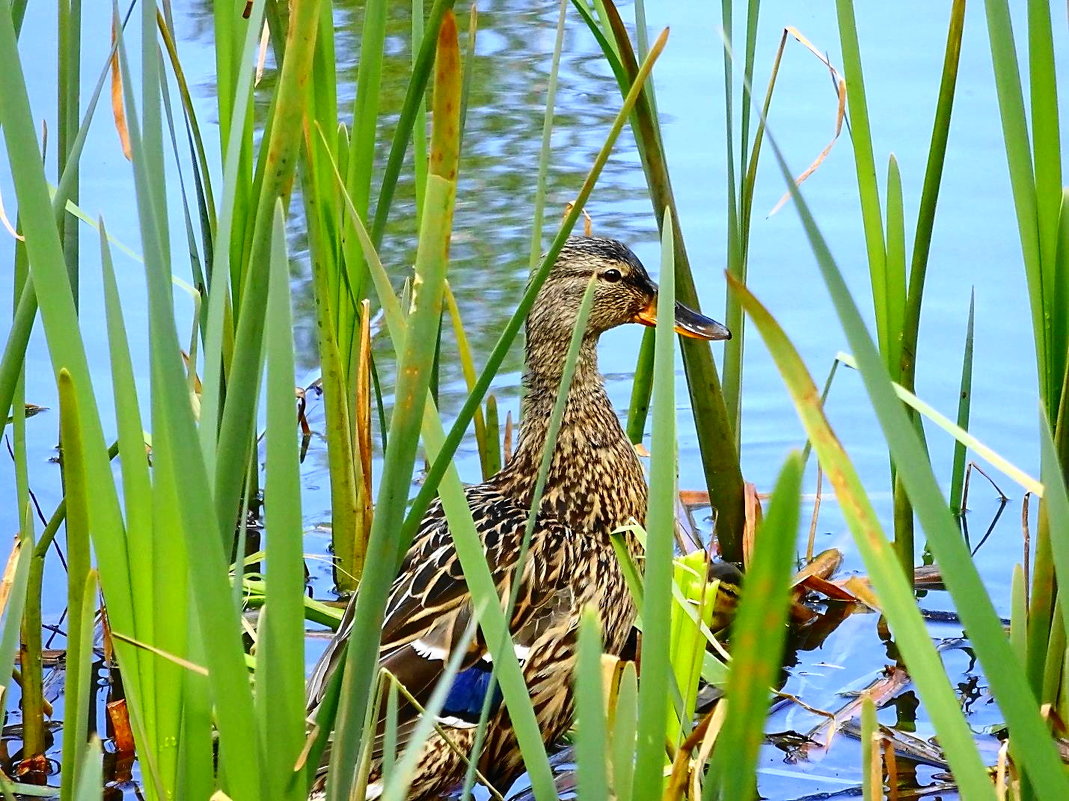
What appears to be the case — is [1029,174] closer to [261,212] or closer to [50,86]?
[261,212]

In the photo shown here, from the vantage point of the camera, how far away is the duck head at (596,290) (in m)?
3.21

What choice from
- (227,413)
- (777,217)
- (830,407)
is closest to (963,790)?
(227,413)

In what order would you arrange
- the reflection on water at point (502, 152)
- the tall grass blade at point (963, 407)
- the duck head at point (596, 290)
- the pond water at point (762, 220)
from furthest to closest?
1. the reflection on water at point (502, 152)
2. the pond water at point (762, 220)
3. the duck head at point (596, 290)
4. the tall grass blade at point (963, 407)

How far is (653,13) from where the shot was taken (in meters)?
5.36

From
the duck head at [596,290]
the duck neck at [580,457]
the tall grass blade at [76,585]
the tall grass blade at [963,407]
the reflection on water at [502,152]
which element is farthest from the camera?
the reflection on water at [502,152]

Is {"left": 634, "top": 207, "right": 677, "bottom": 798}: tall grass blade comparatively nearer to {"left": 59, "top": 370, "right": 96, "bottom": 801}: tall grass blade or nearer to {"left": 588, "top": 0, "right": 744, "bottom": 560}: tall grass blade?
{"left": 59, "top": 370, "right": 96, "bottom": 801}: tall grass blade

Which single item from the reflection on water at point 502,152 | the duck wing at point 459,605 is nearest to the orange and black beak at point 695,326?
the duck wing at point 459,605

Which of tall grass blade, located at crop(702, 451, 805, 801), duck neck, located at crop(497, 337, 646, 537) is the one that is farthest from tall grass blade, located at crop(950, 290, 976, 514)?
tall grass blade, located at crop(702, 451, 805, 801)

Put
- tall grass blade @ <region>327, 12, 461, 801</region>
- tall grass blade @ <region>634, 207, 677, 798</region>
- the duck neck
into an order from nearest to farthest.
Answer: tall grass blade @ <region>327, 12, 461, 801</region> < tall grass blade @ <region>634, 207, 677, 798</region> < the duck neck

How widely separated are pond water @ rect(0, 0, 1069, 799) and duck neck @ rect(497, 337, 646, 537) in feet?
1.67

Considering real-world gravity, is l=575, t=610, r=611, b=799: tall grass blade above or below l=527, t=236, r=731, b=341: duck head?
above

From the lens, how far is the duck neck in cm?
299

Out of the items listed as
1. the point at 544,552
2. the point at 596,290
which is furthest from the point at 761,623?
the point at 596,290

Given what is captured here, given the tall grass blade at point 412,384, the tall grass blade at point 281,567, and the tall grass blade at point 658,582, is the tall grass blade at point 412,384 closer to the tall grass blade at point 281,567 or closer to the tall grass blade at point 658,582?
the tall grass blade at point 281,567
